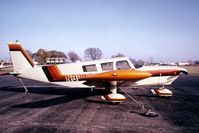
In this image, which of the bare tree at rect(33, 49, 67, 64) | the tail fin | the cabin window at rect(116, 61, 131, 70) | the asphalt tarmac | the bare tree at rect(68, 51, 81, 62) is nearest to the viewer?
the asphalt tarmac

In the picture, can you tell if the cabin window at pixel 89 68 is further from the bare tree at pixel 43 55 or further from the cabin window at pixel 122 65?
the bare tree at pixel 43 55

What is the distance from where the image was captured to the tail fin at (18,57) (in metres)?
12.1

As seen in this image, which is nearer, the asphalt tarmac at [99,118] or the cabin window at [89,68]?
the asphalt tarmac at [99,118]

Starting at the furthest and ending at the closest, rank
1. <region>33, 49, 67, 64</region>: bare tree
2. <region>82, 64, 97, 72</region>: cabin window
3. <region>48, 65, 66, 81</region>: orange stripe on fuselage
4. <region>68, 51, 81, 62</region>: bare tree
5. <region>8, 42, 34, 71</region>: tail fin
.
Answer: <region>68, 51, 81, 62</region>: bare tree, <region>33, 49, 67, 64</region>: bare tree, <region>8, 42, 34, 71</region>: tail fin, <region>48, 65, 66, 81</region>: orange stripe on fuselage, <region>82, 64, 97, 72</region>: cabin window

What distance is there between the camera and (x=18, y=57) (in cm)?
1223

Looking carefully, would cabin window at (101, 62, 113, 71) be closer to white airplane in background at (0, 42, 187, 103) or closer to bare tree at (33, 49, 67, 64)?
white airplane in background at (0, 42, 187, 103)

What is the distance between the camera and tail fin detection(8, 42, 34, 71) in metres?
12.1

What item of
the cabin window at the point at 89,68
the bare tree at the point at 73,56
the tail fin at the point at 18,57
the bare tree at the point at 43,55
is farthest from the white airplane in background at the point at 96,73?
the bare tree at the point at 73,56

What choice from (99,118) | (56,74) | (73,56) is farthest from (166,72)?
(73,56)

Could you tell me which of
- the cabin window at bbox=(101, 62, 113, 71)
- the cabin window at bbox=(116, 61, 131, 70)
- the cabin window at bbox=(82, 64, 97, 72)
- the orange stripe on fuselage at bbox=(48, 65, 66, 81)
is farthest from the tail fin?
the cabin window at bbox=(116, 61, 131, 70)

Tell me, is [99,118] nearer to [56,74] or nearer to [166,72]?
[56,74]

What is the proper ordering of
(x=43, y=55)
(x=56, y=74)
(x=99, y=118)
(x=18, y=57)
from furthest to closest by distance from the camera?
1. (x=43, y=55)
2. (x=18, y=57)
3. (x=56, y=74)
4. (x=99, y=118)

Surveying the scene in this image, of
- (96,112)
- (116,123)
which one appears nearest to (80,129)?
(116,123)

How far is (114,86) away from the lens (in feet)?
33.4
